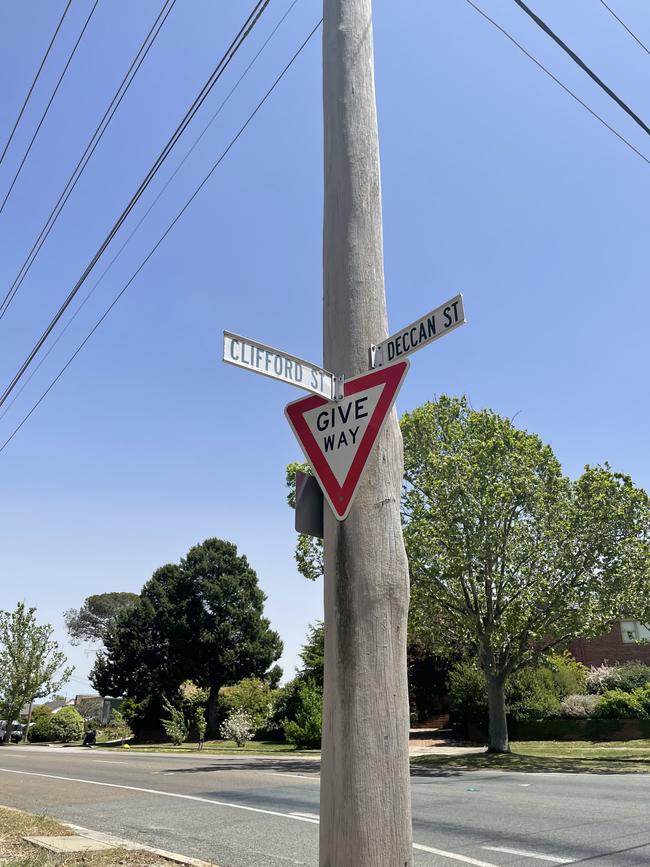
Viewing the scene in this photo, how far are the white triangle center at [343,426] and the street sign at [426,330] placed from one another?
229 mm

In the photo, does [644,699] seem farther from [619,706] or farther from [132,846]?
[132,846]

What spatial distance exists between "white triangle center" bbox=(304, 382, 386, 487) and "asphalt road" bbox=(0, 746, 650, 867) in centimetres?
559

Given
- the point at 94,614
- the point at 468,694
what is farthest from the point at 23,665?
the point at 94,614

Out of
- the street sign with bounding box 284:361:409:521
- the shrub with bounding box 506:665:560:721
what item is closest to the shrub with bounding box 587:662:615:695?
the shrub with bounding box 506:665:560:721

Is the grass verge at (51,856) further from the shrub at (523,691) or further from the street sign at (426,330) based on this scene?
the shrub at (523,691)

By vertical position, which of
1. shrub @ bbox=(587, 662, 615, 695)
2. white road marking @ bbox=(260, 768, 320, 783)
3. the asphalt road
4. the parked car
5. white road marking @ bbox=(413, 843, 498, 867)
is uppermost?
shrub @ bbox=(587, 662, 615, 695)

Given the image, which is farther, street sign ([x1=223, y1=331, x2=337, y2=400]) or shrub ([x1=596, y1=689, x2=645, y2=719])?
shrub ([x1=596, y1=689, x2=645, y2=719])

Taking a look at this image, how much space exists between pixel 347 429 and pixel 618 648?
133 ft

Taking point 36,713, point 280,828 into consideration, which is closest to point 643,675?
point 280,828

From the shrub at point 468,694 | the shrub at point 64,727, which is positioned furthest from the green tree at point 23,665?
the shrub at point 468,694

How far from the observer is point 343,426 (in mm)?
3748

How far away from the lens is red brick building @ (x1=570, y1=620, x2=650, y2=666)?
38156mm

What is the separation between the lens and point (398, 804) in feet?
9.96

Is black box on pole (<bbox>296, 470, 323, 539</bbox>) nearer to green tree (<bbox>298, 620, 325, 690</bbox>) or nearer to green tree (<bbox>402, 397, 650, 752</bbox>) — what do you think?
green tree (<bbox>402, 397, 650, 752</bbox>)
